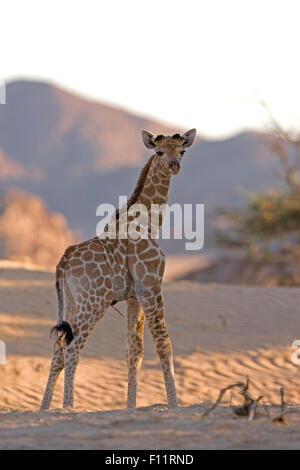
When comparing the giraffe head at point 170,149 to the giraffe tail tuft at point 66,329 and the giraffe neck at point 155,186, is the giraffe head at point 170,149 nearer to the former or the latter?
the giraffe neck at point 155,186

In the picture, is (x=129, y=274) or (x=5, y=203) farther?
(x=5, y=203)

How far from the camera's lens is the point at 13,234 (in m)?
26.9

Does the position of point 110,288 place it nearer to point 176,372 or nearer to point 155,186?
point 155,186

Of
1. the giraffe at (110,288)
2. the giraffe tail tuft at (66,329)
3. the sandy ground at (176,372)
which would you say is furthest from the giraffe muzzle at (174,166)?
the sandy ground at (176,372)

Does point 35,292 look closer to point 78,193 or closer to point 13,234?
point 13,234

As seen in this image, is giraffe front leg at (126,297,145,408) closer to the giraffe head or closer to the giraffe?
the giraffe

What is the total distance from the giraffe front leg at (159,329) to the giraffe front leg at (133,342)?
39 cm

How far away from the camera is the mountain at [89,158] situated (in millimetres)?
86188

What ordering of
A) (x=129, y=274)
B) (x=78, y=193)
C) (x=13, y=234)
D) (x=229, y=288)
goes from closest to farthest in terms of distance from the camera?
(x=129, y=274)
(x=229, y=288)
(x=13, y=234)
(x=78, y=193)

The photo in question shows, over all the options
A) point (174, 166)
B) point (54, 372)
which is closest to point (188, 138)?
point (174, 166)

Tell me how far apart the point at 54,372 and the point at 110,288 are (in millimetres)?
1018

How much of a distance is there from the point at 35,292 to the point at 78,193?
77305mm
